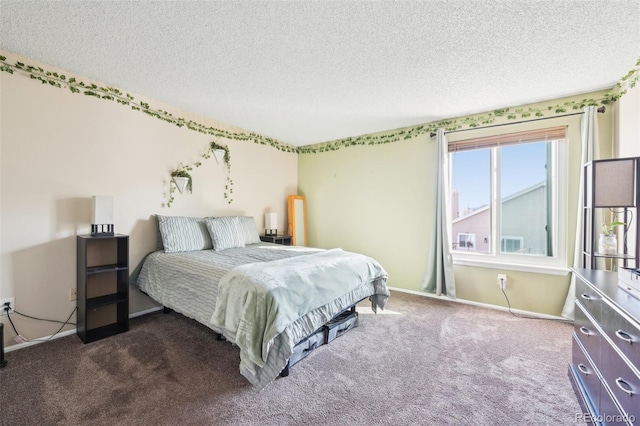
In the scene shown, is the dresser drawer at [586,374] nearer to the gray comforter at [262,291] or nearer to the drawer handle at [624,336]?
the drawer handle at [624,336]

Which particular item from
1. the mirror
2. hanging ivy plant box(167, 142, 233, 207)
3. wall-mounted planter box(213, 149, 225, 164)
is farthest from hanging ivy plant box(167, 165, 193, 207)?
the mirror

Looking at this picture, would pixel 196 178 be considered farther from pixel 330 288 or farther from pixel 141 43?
pixel 330 288

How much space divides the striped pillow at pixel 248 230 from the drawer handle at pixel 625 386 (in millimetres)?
3313

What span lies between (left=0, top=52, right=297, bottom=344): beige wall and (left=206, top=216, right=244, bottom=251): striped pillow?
1.61ft

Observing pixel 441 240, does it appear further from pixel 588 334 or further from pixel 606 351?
pixel 606 351

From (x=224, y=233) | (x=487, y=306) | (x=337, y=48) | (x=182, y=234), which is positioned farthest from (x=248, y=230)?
(x=487, y=306)

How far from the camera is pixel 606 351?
1.31m

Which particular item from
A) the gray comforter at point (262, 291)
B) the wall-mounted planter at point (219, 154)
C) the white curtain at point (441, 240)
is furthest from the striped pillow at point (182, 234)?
the white curtain at point (441, 240)

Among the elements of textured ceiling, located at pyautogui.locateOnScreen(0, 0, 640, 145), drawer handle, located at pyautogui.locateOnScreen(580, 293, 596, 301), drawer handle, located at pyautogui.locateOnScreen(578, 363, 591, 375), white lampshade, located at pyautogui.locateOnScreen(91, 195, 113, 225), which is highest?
textured ceiling, located at pyautogui.locateOnScreen(0, 0, 640, 145)

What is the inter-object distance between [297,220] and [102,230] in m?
2.74

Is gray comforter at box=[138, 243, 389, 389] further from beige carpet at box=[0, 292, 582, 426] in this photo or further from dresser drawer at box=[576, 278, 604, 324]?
dresser drawer at box=[576, 278, 604, 324]

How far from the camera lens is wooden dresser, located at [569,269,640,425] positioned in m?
1.08

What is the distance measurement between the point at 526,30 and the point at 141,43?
9.08 ft

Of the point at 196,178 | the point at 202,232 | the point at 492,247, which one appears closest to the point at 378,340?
the point at 492,247
